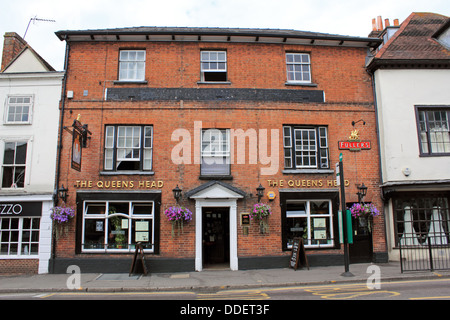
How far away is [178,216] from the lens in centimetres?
1291

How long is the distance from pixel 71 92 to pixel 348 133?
11.8m

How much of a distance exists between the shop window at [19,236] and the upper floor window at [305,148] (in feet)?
34.3

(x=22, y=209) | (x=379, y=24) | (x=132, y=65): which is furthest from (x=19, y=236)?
(x=379, y=24)

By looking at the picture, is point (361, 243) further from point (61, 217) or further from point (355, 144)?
point (61, 217)

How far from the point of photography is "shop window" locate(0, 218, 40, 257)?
1323 cm

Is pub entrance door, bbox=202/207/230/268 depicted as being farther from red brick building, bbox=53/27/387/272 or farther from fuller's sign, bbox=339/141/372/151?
fuller's sign, bbox=339/141/372/151

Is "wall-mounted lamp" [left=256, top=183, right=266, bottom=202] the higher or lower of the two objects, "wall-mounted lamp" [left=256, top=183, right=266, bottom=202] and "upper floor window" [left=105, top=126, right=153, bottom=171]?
the lower

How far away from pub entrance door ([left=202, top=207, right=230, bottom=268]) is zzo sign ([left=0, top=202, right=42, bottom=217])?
6536mm

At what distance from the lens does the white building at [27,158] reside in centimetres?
1319

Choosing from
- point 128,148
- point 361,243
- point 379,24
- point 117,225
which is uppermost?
point 379,24

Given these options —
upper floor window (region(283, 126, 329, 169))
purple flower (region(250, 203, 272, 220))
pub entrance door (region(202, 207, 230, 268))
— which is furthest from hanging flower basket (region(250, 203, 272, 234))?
upper floor window (region(283, 126, 329, 169))

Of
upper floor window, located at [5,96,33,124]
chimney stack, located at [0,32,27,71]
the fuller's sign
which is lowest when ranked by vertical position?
the fuller's sign

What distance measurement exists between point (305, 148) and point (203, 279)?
6849 millimetres

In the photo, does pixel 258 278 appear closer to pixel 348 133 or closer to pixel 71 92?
pixel 348 133
